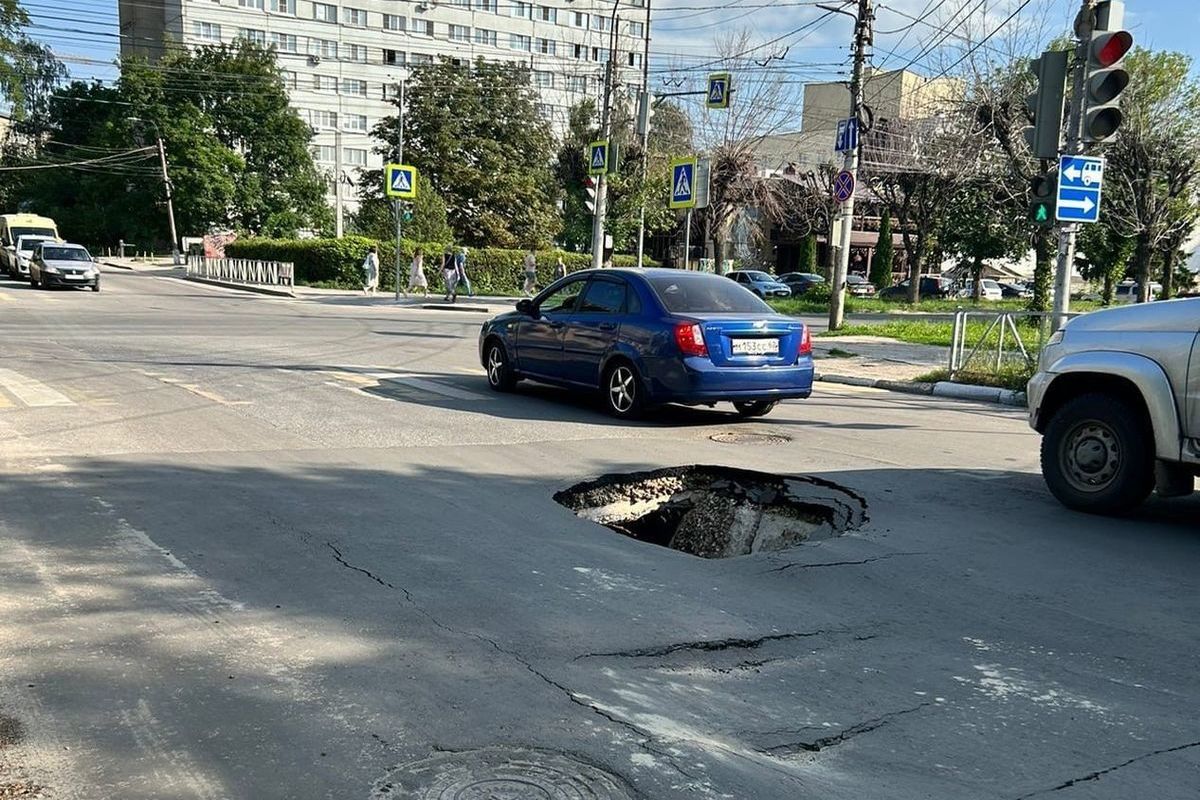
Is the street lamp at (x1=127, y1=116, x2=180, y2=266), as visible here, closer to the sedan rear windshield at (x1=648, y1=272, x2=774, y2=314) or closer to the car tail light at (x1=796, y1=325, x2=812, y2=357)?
the sedan rear windshield at (x1=648, y1=272, x2=774, y2=314)

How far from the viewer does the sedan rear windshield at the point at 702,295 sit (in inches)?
408

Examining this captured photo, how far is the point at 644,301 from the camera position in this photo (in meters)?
10.4

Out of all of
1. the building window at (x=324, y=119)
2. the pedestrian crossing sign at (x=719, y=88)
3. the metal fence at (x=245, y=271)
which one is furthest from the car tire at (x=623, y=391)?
the building window at (x=324, y=119)

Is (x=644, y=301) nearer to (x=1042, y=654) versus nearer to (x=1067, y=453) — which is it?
(x=1067, y=453)

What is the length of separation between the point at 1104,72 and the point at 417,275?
1128 inches

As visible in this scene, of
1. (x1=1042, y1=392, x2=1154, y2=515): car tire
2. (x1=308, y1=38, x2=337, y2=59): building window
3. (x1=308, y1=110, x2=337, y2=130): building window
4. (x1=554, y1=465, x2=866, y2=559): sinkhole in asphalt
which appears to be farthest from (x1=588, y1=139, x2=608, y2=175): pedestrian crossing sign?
(x1=308, y1=110, x2=337, y2=130): building window

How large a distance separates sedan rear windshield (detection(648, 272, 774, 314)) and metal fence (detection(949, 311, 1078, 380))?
5072mm

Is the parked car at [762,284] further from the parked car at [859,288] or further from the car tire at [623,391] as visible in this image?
the car tire at [623,391]

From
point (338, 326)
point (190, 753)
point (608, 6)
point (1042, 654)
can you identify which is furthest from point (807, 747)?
point (608, 6)

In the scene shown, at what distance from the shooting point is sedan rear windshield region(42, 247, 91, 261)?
3191cm

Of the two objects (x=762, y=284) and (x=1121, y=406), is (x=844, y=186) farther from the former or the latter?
(x=762, y=284)

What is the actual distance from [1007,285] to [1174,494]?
2372 inches

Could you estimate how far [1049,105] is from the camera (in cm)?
1100

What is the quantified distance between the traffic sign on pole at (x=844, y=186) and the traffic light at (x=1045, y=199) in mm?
8956
